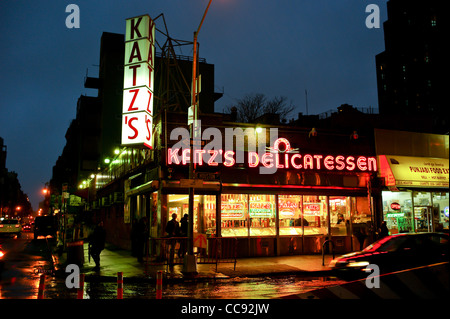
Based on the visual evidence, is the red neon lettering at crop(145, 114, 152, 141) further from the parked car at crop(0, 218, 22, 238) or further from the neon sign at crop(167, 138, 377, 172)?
the parked car at crop(0, 218, 22, 238)

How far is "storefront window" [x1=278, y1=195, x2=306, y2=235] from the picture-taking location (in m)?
20.2

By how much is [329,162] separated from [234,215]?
225 inches

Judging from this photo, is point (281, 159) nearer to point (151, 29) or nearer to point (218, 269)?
point (218, 269)

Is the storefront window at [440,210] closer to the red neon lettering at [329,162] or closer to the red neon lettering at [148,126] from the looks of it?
the red neon lettering at [329,162]

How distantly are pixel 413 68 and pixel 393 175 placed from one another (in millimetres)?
63823

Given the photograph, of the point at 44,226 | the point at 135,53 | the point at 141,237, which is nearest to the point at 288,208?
the point at 141,237

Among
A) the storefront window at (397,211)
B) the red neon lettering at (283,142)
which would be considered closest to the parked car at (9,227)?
the red neon lettering at (283,142)

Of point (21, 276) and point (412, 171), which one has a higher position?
point (412, 171)

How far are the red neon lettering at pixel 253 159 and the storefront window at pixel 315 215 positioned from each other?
3451mm

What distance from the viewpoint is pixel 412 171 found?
72.6 ft

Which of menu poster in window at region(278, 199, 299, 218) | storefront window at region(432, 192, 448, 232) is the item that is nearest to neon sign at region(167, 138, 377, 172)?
menu poster in window at region(278, 199, 299, 218)

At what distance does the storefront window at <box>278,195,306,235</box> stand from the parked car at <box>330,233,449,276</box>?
8.21 metres

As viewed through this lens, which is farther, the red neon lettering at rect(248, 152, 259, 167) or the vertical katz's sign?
the red neon lettering at rect(248, 152, 259, 167)
